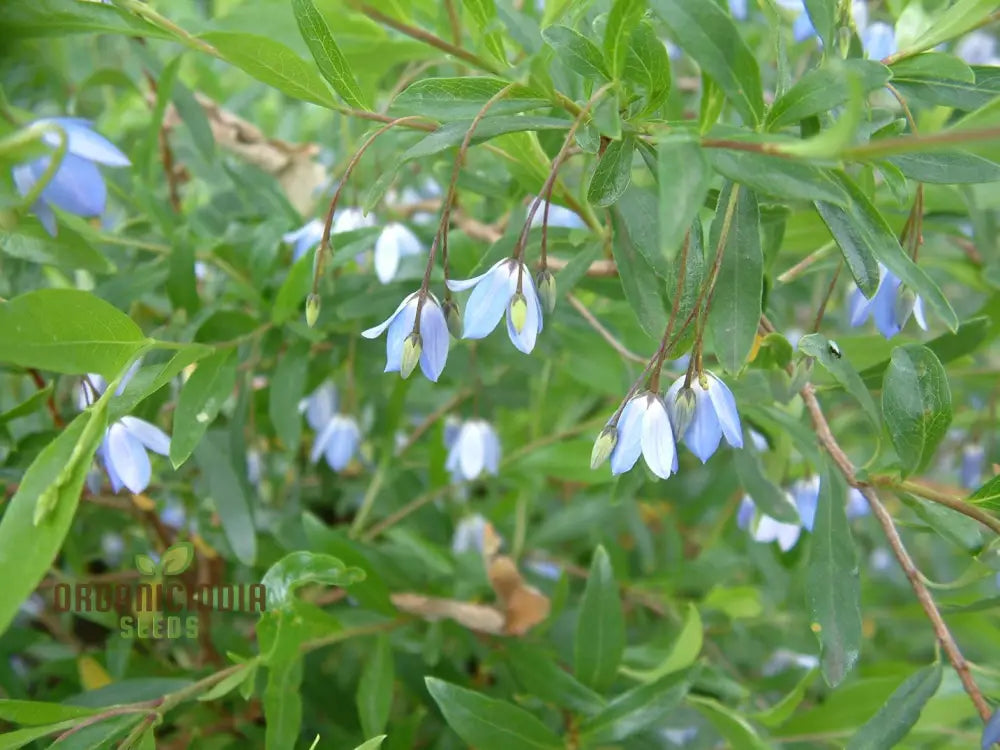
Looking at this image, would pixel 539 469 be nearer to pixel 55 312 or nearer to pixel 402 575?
pixel 402 575

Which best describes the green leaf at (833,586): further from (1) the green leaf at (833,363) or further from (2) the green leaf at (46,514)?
(2) the green leaf at (46,514)

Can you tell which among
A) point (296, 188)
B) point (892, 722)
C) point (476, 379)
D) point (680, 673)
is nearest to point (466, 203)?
point (296, 188)

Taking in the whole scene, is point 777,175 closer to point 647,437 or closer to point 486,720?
point 647,437

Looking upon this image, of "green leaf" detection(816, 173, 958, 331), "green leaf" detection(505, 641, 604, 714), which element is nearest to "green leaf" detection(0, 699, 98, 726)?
"green leaf" detection(505, 641, 604, 714)

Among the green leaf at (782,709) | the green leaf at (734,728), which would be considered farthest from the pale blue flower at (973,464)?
the green leaf at (734,728)

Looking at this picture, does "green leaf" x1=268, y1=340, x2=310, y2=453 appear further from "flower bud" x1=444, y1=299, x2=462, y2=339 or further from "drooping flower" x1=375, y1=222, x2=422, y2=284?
"flower bud" x1=444, y1=299, x2=462, y2=339

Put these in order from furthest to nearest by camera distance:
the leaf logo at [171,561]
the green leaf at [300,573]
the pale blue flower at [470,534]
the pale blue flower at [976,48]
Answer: the pale blue flower at [976,48] → the pale blue flower at [470,534] → the leaf logo at [171,561] → the green leaf at [300,573]
